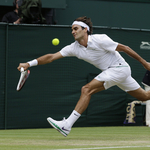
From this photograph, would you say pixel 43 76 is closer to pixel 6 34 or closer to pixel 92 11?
pixel 6 34

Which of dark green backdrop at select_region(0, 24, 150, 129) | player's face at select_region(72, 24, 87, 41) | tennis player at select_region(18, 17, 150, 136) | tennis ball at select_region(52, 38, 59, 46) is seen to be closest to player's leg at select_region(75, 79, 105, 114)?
tennis player at select_region(18, 17, 150, 136)

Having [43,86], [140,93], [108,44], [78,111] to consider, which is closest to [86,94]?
[78,111]

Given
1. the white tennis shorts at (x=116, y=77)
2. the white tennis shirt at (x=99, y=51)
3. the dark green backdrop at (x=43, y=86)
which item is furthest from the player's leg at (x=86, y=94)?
the dark green backdrop at (x=43, y=86)

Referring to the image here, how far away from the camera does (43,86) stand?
26.7ft

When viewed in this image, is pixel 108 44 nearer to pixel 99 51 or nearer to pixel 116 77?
pixel 99 51

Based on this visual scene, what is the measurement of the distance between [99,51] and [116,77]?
454 mm

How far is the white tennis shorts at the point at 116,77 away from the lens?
5703 millimetres

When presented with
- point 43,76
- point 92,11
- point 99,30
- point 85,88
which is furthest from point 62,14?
point 85,88

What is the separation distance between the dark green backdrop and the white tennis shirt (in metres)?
2.32

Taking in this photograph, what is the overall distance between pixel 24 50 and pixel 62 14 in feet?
9.62

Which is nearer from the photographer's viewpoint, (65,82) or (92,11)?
(65,82)

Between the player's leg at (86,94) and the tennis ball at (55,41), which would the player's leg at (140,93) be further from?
the tennis ball at (55,41)

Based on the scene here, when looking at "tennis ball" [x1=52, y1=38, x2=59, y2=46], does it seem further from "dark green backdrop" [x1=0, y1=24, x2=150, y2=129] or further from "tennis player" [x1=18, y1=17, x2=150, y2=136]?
"tennis player" [x1=18, y1=17, x2=150, y2=136]

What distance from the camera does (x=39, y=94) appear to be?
8.09 m
